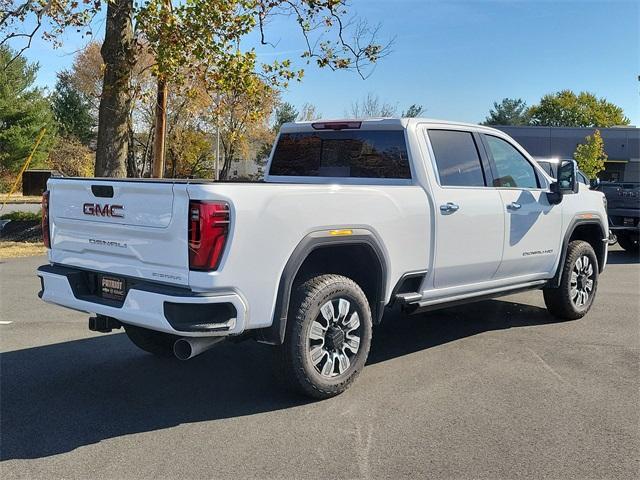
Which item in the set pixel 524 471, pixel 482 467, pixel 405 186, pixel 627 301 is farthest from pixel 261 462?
pixel 627 301

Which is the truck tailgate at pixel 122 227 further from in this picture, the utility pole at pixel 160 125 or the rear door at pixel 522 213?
the utility pole at pixel 160 125

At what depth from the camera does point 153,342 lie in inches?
210

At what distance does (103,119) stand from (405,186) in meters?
10.6

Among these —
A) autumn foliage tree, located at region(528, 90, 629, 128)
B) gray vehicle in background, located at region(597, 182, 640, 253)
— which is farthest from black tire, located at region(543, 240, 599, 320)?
autumn foliage tree, located at region(528, 90, 629, 128)

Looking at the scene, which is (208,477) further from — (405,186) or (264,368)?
(405,186)

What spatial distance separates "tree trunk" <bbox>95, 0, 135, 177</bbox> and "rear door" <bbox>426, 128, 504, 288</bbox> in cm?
949

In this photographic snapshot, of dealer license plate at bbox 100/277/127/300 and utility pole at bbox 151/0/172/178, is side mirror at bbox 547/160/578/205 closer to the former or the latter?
dealer license plate at bbox 100/277/127/300

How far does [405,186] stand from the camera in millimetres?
4930

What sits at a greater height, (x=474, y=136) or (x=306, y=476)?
(x=474, y=136)

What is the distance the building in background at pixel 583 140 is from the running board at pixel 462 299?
1736 inches

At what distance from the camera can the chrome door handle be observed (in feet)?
16.8

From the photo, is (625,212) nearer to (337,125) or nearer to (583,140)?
(337,125)

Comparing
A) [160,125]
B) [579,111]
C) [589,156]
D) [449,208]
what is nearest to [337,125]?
[449,208]

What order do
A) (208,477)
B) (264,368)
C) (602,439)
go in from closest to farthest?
(208,477), (602,439), (264,368)
